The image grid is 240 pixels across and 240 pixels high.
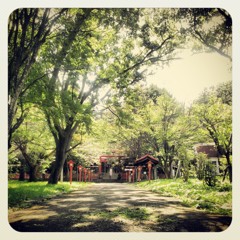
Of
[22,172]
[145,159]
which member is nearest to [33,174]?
[22,172]

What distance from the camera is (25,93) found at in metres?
3.70

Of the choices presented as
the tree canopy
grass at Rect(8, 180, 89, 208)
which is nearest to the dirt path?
grass at Rect(8, 180, 89, 208)

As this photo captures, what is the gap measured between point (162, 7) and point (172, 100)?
144 centimetres

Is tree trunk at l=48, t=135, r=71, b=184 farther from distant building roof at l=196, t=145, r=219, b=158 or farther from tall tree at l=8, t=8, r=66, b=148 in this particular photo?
distant building roof at l=196, t=145, r=219, b=158

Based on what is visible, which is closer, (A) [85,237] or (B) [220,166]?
(A) [85,237]

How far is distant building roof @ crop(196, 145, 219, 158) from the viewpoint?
387 cm

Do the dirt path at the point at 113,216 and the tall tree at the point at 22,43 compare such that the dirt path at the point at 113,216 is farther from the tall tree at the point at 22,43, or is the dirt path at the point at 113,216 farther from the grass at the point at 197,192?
the tall tree at the point at 22,43

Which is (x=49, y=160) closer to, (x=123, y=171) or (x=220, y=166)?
(x=123, y=171)

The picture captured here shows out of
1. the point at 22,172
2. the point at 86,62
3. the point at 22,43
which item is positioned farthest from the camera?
the point at 86,62

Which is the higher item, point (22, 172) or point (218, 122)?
point (218, 122)

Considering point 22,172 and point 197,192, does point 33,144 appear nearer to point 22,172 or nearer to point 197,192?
point 22,172

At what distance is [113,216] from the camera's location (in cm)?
333

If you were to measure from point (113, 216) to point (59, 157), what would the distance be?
1439mm
